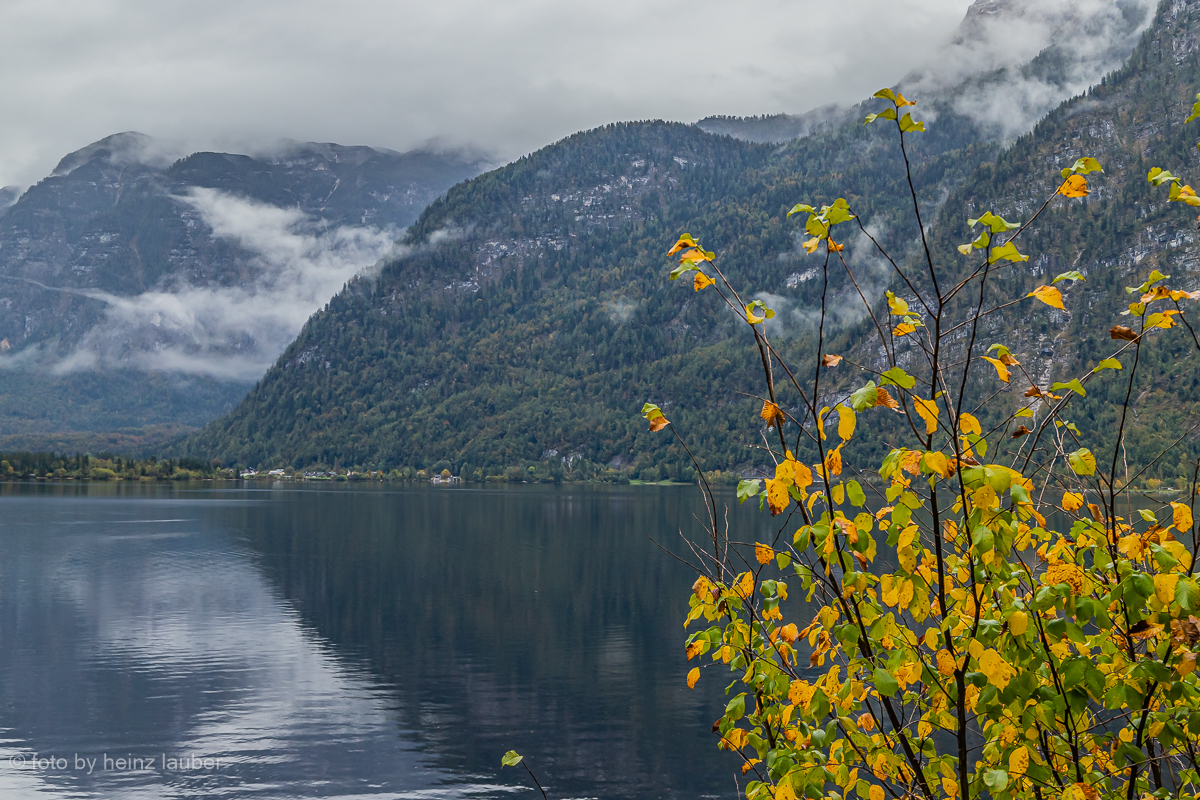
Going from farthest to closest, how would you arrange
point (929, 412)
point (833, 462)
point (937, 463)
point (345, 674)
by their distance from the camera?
point (345, 674) → point (833, 462) → point (929, 412) → point (937, 463)

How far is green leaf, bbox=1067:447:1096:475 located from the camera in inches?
151

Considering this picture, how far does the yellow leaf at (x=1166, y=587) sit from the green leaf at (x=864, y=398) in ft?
4.06

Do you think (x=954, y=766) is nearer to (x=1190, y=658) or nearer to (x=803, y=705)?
(x=803, y=705)

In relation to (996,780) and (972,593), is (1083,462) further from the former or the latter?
(996,780)

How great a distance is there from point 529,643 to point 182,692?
45.0ft

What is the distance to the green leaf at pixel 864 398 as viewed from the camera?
11.3ft

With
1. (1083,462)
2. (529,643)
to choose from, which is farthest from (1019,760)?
(529,643)

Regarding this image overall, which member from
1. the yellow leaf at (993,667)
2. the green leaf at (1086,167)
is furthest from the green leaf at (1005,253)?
the yellow leaf at (993,667)

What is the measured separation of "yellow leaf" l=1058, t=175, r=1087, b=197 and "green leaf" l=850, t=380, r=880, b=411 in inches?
51.2

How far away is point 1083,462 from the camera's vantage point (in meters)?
3.87

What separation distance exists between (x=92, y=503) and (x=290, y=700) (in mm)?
111702

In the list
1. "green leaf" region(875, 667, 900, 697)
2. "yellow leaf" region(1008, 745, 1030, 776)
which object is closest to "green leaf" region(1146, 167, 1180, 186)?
"green leaf" region(875, 667, 900, 697)

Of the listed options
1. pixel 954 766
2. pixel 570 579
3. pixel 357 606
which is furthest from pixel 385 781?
pixel 570 579

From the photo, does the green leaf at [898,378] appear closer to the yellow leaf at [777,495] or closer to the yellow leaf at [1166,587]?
the yellow leaf at [777,495]
